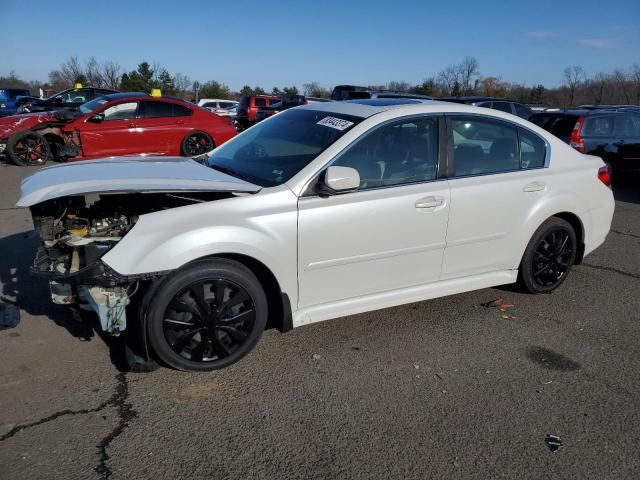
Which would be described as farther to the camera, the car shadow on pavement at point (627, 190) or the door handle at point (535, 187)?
the car shadow on pavement at point (627, 190)

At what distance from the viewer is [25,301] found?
4191 mm

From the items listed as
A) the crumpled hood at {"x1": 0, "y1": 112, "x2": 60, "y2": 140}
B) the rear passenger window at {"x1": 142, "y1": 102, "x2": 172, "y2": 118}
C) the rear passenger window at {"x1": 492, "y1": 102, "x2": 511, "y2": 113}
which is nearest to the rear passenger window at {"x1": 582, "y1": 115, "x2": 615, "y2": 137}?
the rear passenger window at {"x1": 492, "y1": 102, "x2": 511, "y2": 113}

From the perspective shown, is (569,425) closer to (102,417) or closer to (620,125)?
(102,417)

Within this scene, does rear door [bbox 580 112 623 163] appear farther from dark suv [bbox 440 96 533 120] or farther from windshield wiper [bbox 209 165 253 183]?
windshield wiper [bbox 209 165 253 183]

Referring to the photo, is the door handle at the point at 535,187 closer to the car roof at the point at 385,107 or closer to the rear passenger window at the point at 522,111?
the car roof at the point at 385,107

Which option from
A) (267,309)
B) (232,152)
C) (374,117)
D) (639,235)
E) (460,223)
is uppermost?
(374,117)

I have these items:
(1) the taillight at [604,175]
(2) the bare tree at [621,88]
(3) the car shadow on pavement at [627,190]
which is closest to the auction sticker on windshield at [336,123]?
(1) the taillight at [604,175]

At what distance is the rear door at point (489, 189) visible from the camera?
3869 millimetres

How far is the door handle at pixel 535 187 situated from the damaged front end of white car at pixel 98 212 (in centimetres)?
223

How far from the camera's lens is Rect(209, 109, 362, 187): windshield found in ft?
11.7

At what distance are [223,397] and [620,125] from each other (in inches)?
427

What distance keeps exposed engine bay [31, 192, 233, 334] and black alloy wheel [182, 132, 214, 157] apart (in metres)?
8.34

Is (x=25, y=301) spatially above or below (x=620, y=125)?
below

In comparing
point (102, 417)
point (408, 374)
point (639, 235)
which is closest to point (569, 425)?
point (408, 374)
